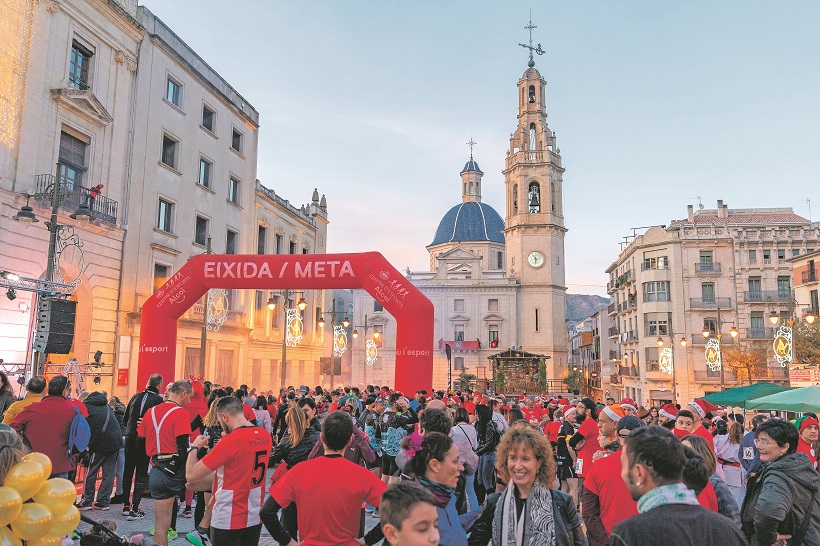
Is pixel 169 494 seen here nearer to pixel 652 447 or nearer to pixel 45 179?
pixel 652 447

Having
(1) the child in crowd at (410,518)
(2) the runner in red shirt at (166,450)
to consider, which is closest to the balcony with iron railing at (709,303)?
(2) the runner in red shirt at (166,450)

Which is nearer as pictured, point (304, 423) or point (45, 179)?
point (304, 423)

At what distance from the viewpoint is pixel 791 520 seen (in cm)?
482

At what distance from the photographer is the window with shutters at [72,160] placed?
1978 cm

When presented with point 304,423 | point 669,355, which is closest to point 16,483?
point 304,423

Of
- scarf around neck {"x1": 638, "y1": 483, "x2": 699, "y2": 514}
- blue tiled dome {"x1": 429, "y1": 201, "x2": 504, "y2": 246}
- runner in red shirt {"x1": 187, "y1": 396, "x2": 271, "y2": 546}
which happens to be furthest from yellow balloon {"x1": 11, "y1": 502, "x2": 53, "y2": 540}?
blue tiled dome {"x1": 429, "y1": 201, "x2": 504, "y2": 246}

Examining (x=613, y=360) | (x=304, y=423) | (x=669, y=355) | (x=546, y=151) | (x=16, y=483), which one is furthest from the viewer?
(x=546, y=151)

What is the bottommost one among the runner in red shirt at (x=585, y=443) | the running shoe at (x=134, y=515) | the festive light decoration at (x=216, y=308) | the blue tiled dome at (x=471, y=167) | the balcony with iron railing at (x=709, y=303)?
the running shoe at (x=134, y=515)

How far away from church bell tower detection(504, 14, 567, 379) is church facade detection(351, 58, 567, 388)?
0.35ft

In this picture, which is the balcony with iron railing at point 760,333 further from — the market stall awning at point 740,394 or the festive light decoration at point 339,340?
the market stall awning at point 740,394

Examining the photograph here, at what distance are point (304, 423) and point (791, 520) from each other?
491 centimetres

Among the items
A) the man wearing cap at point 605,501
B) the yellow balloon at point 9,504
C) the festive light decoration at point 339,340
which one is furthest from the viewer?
the festive light decoration at point 339,340

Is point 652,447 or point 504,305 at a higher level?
point 504,305

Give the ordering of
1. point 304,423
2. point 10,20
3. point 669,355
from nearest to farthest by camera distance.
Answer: point 304,423 → point 10,20 → point 669,355
